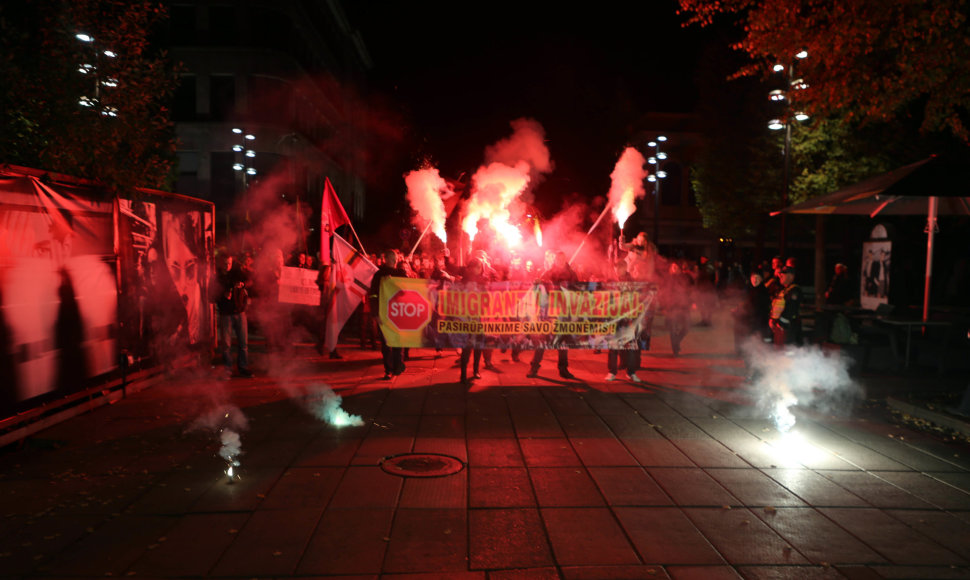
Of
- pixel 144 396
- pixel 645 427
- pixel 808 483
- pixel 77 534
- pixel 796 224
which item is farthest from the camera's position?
pixel 796 224

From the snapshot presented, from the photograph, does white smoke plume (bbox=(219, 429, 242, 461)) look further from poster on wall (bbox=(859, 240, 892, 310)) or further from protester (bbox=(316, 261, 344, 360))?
poster on wall (bbox=(859, 240, 892, 310))

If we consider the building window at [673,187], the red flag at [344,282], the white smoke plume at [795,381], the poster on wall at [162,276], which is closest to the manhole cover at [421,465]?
the white smoke plume at [795,381]

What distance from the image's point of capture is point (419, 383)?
10.1 metres

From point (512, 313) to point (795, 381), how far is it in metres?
4.51

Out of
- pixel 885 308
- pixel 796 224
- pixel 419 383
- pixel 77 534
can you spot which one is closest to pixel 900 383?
pixel 885 308

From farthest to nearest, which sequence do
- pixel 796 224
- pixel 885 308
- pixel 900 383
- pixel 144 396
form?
pixel 796 224
pixel 885 308
pixel 900 383
pixel 144 396

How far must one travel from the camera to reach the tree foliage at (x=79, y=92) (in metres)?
8.78

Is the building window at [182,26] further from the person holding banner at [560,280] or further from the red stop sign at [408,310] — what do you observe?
the person holding banner at [560,280]

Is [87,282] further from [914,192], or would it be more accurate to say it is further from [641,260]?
[914,192]

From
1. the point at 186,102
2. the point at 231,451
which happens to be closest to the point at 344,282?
the point at 231,451

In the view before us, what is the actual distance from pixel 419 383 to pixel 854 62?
26.1 feet

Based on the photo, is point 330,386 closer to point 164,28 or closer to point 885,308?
point 885,308

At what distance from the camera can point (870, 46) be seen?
9.27 m

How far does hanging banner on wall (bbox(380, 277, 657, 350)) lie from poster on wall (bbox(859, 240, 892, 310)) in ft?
29.6
